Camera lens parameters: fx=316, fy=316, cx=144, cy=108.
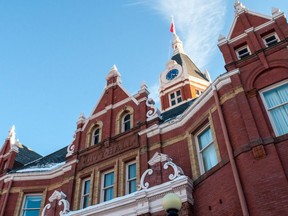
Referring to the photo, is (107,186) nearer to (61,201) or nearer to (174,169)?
(61,201)

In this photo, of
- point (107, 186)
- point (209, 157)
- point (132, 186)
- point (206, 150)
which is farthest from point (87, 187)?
point (209, 157)

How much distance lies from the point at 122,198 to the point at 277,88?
8.17 m

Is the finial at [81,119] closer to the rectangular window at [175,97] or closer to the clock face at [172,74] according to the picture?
the rectangular window at [175,97]

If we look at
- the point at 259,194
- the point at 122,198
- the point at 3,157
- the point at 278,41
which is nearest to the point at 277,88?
the point at 278,41

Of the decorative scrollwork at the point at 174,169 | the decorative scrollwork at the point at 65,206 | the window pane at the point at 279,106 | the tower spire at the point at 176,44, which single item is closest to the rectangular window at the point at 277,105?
the window pane at the point at 279,106

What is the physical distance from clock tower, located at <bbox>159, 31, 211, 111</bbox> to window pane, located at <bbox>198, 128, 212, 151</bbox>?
48.9 feet

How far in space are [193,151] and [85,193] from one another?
6.77 m

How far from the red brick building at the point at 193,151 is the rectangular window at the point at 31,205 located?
0.06 metres

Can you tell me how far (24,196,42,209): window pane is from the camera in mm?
19109

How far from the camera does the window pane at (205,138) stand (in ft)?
47.2

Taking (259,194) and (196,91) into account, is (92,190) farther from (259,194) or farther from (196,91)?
(196,91)

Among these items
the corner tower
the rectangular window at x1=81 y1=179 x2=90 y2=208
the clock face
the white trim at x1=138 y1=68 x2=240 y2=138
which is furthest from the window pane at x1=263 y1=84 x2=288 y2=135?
the clock face

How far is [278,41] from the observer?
14.5m

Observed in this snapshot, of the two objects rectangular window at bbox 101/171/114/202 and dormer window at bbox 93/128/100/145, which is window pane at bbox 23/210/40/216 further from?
dormer window at bbox 93/128/100/145
